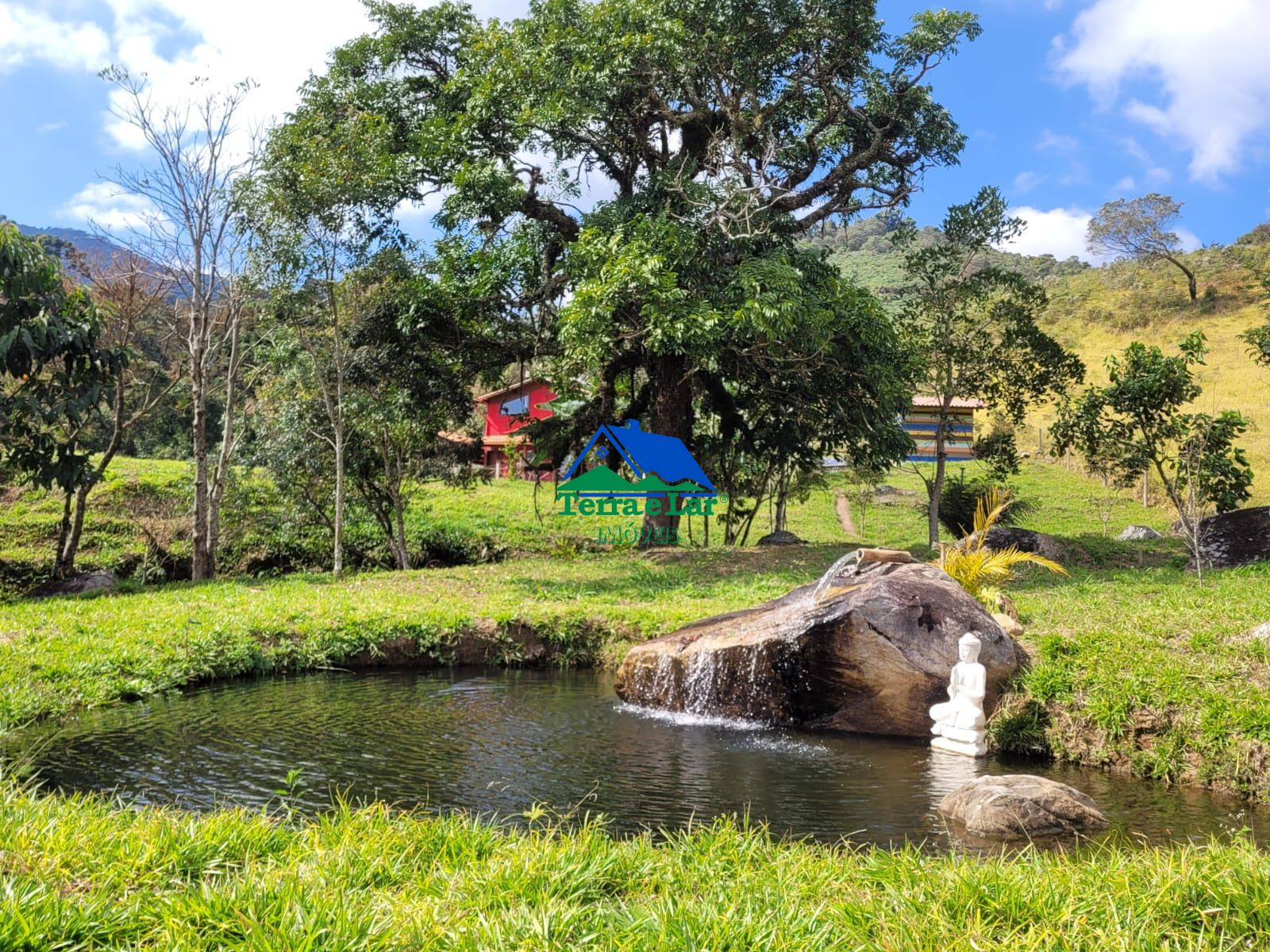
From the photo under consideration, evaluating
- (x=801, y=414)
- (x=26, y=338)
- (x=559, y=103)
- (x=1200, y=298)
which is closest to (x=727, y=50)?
(x=559, y=103)

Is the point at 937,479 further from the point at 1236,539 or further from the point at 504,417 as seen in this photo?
the point at 504,417

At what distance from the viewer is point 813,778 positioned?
8.04 metres

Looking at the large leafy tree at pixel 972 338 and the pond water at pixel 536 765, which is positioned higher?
the large leafy tree at pixel 972 338

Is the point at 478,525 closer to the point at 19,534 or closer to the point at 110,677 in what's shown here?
the point at 19,534

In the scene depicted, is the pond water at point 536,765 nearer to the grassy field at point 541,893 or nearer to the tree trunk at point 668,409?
the grassy field at point 541,893

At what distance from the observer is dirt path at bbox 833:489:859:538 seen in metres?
27.9

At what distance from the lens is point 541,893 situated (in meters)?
4.05

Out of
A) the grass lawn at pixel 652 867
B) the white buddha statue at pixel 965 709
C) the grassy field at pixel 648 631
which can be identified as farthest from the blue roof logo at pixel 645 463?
the white buddha statue at pixel 965 709

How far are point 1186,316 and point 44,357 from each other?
1848 inches

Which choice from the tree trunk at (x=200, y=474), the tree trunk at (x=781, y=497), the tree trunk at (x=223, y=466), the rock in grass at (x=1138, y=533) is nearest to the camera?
the tree trunk at (x=200, y=474)

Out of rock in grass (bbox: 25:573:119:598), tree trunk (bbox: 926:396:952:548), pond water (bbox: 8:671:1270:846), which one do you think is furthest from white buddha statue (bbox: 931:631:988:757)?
rock in grass (bbox: 25:573:119:598)

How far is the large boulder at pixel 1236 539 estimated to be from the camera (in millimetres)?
17984

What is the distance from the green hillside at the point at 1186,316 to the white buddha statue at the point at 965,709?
24.0 meters

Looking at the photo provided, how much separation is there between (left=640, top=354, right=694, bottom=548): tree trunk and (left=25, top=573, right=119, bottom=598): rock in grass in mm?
10476
